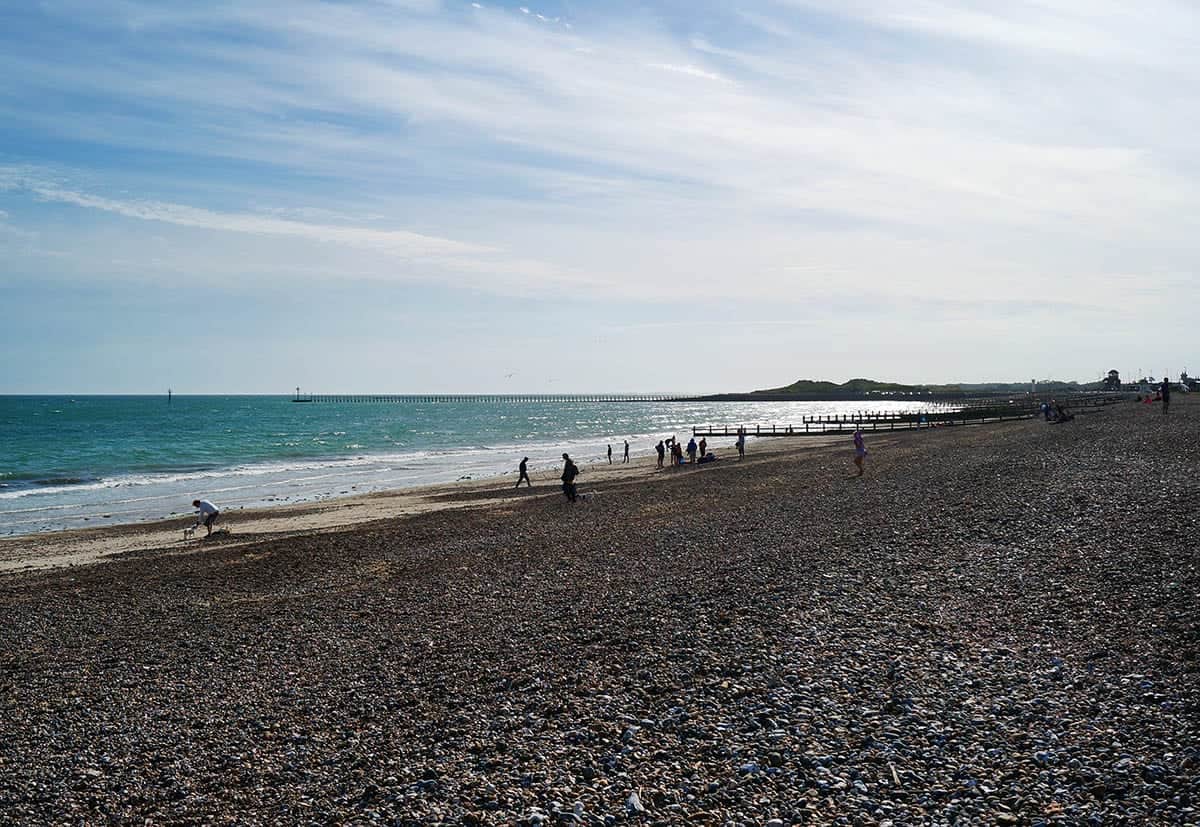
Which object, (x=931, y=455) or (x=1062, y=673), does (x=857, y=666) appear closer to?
(x=1062, y=673)

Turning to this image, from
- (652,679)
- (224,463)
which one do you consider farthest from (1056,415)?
(224,463)

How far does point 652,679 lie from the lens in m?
8.69

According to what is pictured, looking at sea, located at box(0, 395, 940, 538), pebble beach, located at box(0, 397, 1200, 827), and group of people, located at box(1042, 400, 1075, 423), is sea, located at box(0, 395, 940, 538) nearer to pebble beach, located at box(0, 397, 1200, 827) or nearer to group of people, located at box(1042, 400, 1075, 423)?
pebble beach, located at box(0, 397, 1200, 827)

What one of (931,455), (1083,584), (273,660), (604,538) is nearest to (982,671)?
(1083,584)

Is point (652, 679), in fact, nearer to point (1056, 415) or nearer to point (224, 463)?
point (1056, 415)

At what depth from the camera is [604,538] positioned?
58.9 ft

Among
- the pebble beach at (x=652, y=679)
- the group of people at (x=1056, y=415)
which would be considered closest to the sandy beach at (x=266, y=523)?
the pebble beach at (x=652, y=679)

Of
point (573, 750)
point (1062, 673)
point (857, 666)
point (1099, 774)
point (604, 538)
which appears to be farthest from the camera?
point (604, 538)

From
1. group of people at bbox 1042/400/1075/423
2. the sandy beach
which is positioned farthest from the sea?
group of people at bbox 1042/400/1075/423

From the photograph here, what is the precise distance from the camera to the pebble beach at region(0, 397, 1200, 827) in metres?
6.40

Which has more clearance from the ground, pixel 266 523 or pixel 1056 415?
pixel 1056 415

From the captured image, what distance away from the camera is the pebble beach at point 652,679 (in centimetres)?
640

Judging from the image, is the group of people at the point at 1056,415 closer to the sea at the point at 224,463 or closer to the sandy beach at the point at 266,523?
the sandy beach at the point at 266,523

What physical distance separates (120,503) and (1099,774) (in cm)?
3489
